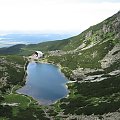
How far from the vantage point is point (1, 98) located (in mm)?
153125

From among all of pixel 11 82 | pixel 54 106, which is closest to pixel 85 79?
pixel 11 82

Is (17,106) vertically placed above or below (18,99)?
below

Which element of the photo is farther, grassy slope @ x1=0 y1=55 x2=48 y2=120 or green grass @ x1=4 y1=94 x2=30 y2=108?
green grass @ x1=4 y1=94 x2=30 y2=108

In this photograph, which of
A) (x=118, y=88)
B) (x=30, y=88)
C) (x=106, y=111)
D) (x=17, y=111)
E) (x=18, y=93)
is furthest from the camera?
(x=30, y=88)

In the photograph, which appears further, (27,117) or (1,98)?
(1,98)

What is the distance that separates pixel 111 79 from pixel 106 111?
2199 inches

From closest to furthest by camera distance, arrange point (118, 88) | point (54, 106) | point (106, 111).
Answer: point (106, 111) → point (54, 106) → point (118, 88)

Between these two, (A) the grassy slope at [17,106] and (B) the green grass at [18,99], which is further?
(B) the green grass at [18,99]

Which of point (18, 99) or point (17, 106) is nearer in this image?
point (17, 106)

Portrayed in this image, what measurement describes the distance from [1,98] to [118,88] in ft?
174

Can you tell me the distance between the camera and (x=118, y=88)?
152125 millimetres

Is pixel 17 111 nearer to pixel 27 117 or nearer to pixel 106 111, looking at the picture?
pixel 27 117

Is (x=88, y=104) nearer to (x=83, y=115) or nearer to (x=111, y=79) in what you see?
(x=83, y=115)

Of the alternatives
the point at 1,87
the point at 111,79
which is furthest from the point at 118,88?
the point at 1,87
